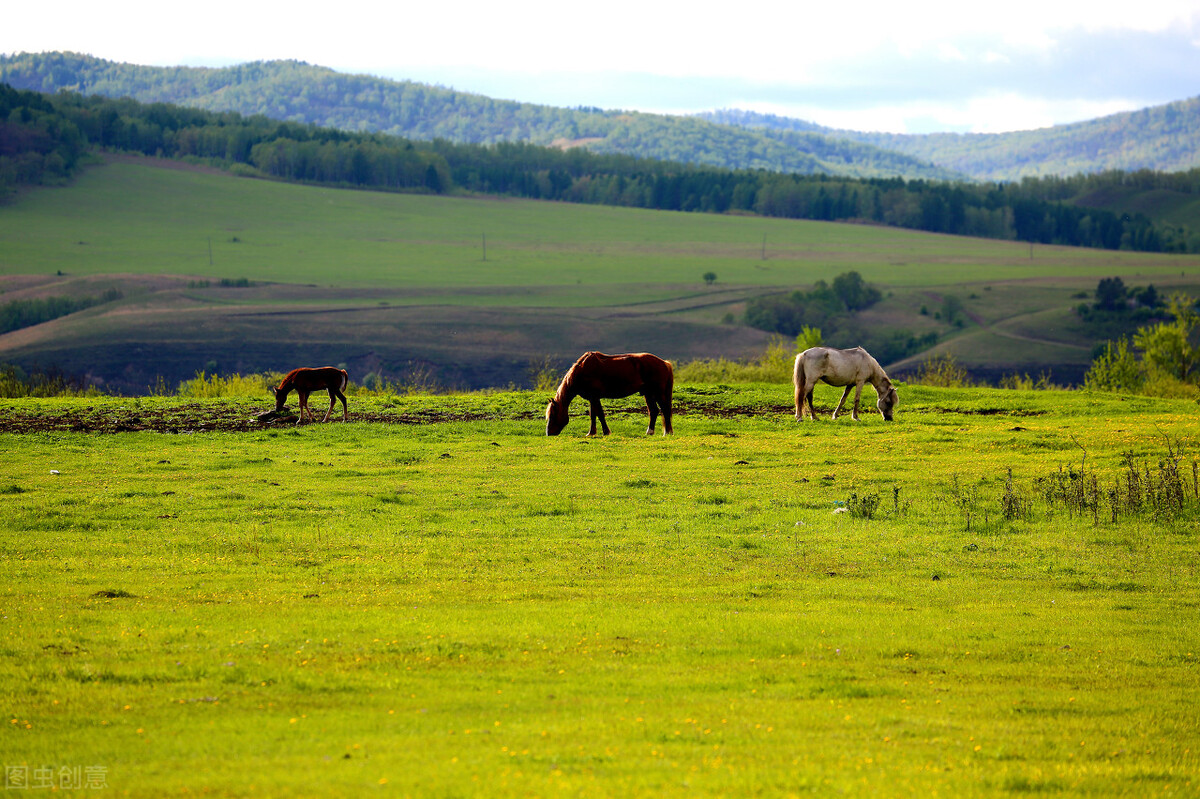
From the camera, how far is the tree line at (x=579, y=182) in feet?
519

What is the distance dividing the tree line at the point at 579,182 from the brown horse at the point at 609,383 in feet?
455

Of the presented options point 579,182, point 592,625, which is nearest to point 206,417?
point 592,625

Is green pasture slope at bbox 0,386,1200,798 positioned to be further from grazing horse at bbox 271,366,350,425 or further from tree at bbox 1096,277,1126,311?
tree at bbox 1096,277,1126,311

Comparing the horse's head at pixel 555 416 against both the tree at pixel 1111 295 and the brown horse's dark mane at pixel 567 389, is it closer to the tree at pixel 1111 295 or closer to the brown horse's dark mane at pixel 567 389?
the brown horse's dark mane at pixel 567 389

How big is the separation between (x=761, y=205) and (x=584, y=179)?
3346cm

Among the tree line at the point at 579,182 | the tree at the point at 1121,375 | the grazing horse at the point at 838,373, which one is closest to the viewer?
the grazing horse at the point at 838,373

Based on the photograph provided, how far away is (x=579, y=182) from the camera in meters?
184

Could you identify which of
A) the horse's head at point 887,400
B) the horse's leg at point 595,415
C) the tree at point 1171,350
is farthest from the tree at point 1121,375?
the horse's leg at point 595,415

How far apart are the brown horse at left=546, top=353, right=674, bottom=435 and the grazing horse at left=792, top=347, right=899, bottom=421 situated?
13.1ft

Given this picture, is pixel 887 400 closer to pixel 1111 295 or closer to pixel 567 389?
pixel 567 389

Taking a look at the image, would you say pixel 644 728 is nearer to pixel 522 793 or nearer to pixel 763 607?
pixel 522 793

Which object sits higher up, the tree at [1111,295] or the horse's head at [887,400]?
the tree at [1111,295]

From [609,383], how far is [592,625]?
14133 millimetres

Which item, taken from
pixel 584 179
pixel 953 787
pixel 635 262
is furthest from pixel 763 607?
pixel 584 179
